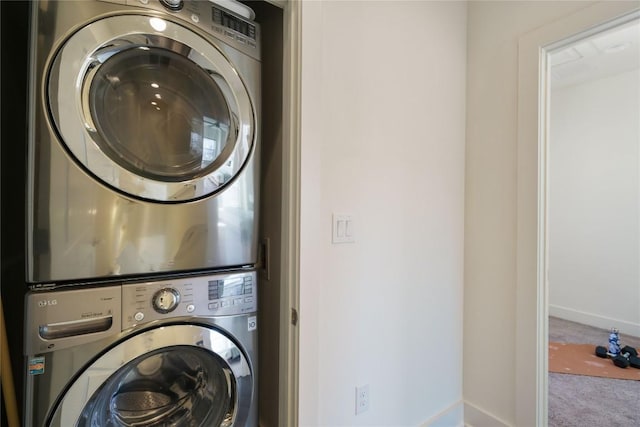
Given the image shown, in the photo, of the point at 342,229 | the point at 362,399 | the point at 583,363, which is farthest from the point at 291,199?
the point at 583,363

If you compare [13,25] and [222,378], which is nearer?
[13,25]

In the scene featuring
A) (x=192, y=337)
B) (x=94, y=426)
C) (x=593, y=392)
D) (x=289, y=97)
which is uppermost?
(x=289, y=97)

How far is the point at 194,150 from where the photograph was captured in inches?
36.4

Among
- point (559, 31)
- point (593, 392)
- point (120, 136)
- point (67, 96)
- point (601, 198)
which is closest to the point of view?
point (67, 96)

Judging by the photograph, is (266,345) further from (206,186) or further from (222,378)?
(206,186)

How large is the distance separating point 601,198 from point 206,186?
4114mm

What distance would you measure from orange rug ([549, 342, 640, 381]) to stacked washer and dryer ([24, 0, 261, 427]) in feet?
8.88

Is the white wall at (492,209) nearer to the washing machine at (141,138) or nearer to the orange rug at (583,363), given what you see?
the orange rug at (583,363)

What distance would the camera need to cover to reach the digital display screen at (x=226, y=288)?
91cm

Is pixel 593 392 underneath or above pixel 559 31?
underneath

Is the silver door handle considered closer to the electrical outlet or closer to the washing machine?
the washing machine

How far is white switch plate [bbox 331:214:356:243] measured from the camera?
47.4 inches

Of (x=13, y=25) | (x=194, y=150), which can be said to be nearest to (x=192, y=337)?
(x=194, y=150)

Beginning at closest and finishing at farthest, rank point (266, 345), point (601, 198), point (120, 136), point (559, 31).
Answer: point (120, 136) → point (266, 345) → point (559, 31) → point (601, 198)
